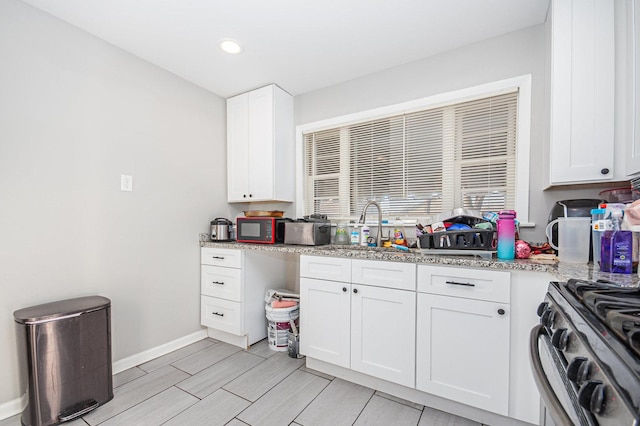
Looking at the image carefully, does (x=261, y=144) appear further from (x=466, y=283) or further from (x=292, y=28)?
(x=466, y=283)

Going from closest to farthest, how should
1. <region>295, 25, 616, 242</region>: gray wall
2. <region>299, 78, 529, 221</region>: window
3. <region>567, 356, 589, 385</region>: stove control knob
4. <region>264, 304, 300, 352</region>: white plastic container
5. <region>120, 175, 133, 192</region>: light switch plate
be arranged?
<region>567, 356, 589, 385</region>: stove control knob
<region>295, 25, 616, 242</region>: gray wall
<region>299, 78, 529, 221</region>: window
<region>120, 175, 133, 192</region>: light switch plate
<region>264, 304, 300, 352</region>: white plastic container

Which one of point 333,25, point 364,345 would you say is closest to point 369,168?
point 333,25

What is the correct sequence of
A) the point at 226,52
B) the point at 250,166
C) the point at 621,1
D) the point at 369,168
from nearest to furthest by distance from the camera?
the point at 621,1
the point at 226,52
the point at 369,168
the point at 250,166

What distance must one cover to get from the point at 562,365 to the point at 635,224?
0.92 m

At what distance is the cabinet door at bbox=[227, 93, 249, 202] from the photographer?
2867 mm

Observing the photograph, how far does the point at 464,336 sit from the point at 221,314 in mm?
2015

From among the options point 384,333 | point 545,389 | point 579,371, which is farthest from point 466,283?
point 579,371

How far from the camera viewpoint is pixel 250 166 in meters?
2.84

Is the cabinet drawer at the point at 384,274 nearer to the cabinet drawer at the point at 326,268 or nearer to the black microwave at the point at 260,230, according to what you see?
the cabinet drawer at the point at 326,268

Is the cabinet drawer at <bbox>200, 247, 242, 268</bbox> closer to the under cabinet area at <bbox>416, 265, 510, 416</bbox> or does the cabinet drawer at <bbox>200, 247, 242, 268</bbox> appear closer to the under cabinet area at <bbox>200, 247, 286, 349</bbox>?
the under cabinet area at <bbox>200, 247, 286, 349</bbox>

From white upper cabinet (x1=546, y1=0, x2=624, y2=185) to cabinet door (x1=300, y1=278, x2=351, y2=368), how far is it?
152 cm

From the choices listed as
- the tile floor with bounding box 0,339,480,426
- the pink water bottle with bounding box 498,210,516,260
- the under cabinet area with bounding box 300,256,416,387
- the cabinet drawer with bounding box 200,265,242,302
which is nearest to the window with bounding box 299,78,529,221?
the pink water bottle with bounding box 498,210,516,260

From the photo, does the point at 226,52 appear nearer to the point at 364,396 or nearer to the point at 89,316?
the point at 89,316

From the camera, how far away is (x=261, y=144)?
2.76 metres
